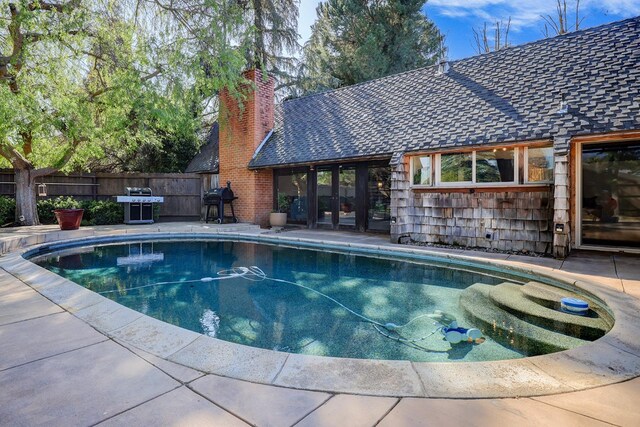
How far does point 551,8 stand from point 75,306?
2009cm

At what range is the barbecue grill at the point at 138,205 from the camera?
10.1m

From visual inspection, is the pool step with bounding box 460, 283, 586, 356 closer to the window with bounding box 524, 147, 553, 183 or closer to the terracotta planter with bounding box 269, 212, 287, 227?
the window with bounding box 524, 147, 553, 183

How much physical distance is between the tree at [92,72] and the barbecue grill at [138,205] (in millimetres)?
1561

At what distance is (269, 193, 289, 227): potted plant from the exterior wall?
416 centimetres

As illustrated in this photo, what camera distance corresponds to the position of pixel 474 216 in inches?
259

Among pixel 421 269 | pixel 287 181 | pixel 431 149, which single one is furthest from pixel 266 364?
pixel 287 181

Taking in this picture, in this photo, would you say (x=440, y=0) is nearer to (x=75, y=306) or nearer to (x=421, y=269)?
(x=421, y=269)

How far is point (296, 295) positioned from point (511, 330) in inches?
91.1

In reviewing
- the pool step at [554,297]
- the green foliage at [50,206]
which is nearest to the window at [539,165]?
the pool step at [554,297]

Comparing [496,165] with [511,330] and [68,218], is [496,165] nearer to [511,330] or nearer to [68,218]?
[511,330]

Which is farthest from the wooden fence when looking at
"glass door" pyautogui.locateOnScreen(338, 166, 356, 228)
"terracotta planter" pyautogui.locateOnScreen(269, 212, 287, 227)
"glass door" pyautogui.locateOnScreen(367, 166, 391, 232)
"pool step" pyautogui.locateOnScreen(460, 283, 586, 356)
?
"pool step" pyautogui.locateOnScreen(460, 283, 586, 356)

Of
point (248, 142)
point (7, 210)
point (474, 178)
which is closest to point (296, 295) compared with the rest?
point (474, 178)

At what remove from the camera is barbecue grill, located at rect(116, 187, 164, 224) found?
33.2 feet

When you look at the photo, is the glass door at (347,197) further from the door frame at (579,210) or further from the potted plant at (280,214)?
the door frame at (579,210)
